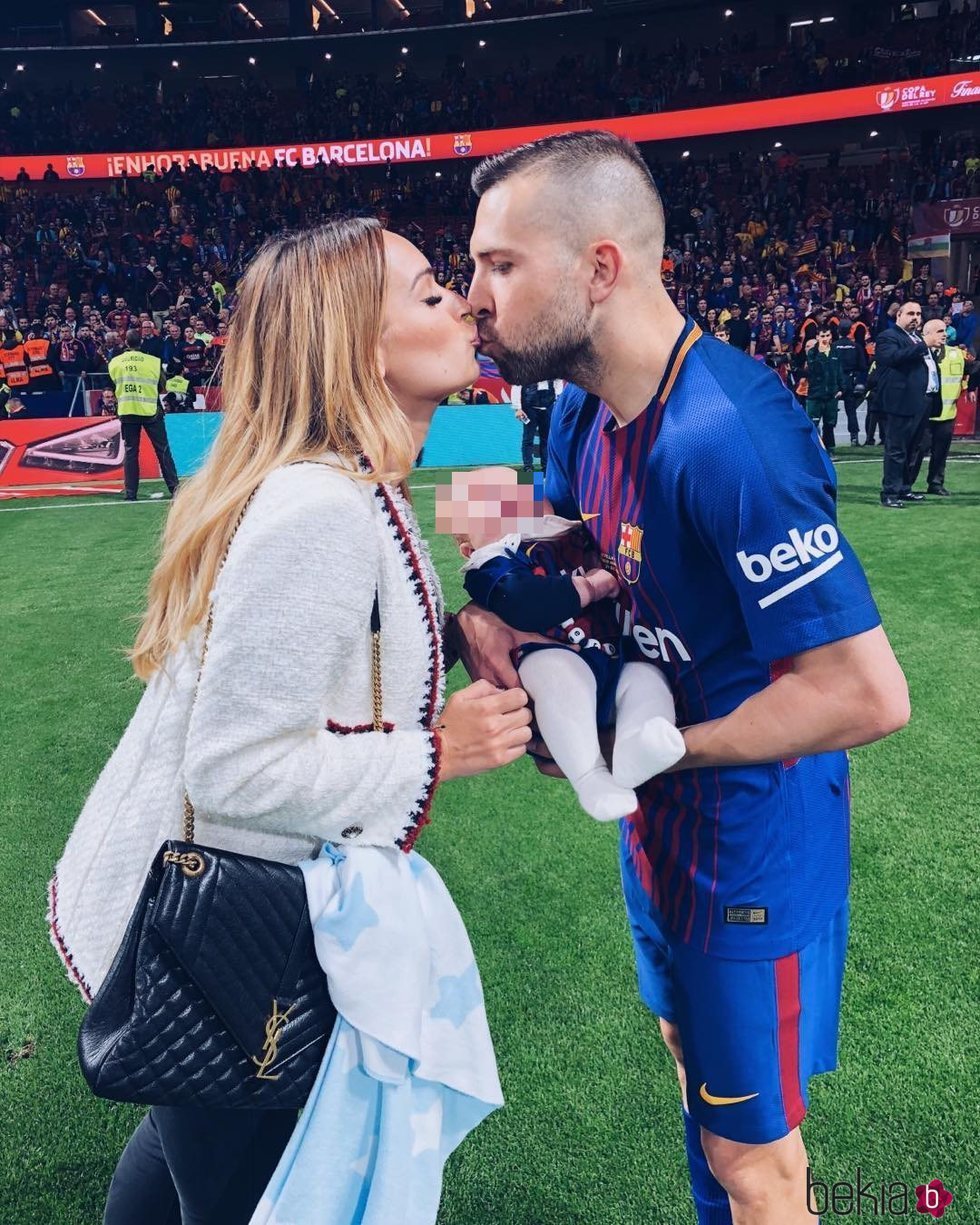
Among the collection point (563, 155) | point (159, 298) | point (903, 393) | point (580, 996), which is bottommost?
point (580, 996)

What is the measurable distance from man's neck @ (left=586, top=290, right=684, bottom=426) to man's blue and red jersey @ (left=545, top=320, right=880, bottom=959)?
3cm

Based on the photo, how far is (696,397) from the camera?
1.41m

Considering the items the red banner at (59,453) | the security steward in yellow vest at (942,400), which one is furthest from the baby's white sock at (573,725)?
the red banner at (59,453)

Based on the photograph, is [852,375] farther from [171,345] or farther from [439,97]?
[439,97]

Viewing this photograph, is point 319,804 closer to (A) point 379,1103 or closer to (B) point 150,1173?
(A) point 379,1103

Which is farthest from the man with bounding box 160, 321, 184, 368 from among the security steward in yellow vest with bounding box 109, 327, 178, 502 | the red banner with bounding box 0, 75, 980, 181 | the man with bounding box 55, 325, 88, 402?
the red banner with bounding box 0, 75, 980, 181

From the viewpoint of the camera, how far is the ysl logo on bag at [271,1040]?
130 centimetres

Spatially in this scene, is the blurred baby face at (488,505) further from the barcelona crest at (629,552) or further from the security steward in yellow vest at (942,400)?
the security steward in yellow vest at (942,400)

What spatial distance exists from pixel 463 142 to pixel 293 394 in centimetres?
2925

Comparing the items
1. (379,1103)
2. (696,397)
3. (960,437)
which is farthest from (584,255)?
(960,437)

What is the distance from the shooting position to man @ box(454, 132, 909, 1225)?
1351 mm

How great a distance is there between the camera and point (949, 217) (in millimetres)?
21766

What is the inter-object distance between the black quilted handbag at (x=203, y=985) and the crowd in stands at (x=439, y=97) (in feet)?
99.4

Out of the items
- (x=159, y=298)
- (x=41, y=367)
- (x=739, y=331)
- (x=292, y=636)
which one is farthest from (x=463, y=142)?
(x=292, y=636)
